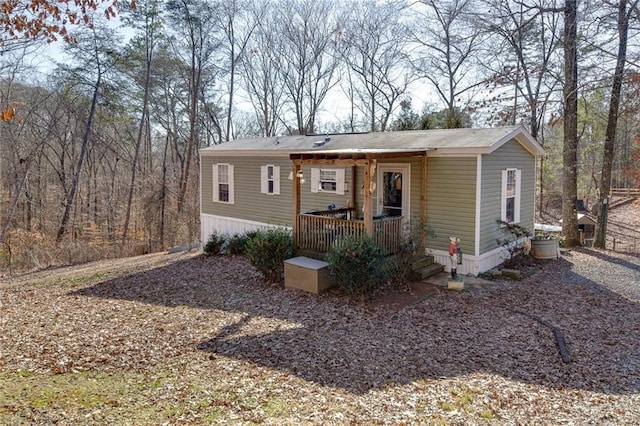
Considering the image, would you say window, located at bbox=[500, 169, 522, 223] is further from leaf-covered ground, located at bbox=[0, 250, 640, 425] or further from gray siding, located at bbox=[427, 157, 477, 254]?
leaf-covered ground, located at bbox=[0, 250, 640, 425]

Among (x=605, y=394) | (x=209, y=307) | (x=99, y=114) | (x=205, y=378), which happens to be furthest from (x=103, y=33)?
(x=605, y=394)

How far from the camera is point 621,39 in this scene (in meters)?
12.9

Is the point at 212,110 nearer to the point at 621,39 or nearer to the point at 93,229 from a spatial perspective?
the point at 93,229

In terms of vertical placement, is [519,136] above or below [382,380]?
above

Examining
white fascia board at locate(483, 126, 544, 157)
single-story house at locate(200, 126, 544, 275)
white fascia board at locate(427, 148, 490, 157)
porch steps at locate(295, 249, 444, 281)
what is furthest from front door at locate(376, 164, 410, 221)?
white fascia board at locate(483, 126, 544, 157)

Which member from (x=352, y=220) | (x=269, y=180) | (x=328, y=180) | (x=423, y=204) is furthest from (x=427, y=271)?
(x=269, y=180)

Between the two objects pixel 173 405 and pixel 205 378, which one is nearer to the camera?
pixel 173 405

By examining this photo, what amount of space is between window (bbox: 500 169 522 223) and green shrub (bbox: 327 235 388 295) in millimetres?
4140

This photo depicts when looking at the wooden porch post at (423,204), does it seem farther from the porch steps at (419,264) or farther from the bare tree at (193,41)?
the bare tree at (193,41)

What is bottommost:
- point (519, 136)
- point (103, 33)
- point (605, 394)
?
point (605, 394)

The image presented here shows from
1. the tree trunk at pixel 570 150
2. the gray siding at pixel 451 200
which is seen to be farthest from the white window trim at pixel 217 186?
the tree trunk at pixel 570 150

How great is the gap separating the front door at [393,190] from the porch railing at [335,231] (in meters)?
1.21

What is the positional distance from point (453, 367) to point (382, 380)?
39.5 inches

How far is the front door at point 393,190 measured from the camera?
10688 mm
